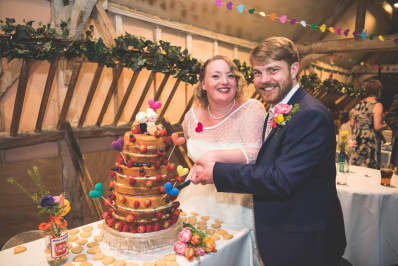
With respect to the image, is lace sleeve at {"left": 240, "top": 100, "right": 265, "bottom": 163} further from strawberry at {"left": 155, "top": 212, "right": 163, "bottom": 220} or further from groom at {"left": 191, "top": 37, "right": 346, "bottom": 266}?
strawberry at {"left": 155, "top": 212, "right": 163, "bottom": 220}

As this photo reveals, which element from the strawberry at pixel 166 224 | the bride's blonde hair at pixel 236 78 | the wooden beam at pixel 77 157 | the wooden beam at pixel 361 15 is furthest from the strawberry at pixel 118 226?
the wooden beam at pixel 361 15

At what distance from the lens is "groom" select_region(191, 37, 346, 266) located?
1306 mm

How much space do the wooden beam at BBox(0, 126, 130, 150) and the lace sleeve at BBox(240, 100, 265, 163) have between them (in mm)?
2427

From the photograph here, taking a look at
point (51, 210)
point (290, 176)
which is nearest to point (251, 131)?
point (290, 176)

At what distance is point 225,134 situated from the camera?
212cm

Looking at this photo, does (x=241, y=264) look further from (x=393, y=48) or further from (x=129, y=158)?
(x=393, y=48)

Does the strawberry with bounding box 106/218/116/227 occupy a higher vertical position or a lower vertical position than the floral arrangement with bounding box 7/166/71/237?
lower

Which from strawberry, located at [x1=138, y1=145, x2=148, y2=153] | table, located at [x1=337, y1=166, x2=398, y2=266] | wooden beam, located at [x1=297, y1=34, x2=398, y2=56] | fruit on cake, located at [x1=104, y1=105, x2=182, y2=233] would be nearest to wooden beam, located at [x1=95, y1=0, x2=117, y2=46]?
fruit on cake, located at [x1=104, y1=105, x2=182, y2=233]

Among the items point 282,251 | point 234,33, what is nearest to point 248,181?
point 282,251

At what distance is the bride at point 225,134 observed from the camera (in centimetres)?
195

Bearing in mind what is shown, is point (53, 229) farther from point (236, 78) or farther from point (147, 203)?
point (236, 78)

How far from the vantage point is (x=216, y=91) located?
211 centimetres

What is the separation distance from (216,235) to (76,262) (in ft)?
2.49

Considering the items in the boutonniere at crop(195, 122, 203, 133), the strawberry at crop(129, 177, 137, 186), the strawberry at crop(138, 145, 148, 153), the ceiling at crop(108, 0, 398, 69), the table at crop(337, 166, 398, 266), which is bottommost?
the table at crop(337, 166, 398, 266)
